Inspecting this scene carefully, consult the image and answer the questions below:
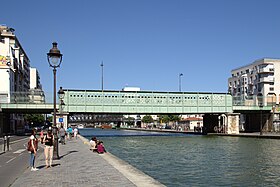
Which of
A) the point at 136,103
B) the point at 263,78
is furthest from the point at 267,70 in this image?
Result: the point at 136,103

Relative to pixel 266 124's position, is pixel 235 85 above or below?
above

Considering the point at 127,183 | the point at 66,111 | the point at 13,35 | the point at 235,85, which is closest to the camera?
the point at 127,183

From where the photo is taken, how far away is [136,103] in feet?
224

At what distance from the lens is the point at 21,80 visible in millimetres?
110188

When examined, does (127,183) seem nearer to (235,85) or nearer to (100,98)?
(100,98)

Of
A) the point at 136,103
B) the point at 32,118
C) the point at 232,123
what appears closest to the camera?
the point at 136,103

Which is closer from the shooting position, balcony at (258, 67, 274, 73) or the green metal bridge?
the green metal bridge

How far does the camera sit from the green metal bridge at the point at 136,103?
211ft

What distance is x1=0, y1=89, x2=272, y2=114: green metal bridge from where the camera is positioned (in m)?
→ 64.4

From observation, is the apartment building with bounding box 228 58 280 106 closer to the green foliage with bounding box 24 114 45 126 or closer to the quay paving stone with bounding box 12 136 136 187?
the green foliage with bounding box 24 114 45 126

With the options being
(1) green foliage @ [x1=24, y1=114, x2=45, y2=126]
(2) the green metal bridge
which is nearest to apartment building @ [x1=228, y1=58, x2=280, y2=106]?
(2) the green metal bridge

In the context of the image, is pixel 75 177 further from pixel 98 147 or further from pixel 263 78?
pixel 263 78

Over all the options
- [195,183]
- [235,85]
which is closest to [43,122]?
[235,85]

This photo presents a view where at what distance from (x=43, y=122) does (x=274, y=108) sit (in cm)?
10493
